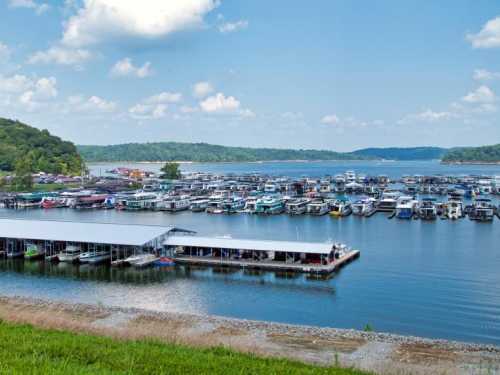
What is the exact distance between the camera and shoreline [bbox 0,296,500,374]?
27.3ft

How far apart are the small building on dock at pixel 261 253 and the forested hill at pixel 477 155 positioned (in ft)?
357

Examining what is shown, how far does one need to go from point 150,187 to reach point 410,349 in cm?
4185

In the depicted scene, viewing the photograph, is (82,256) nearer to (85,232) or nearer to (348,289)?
(85,232)

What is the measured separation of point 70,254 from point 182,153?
136131mm

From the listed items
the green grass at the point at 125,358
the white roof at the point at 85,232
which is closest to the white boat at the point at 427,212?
the white roof at the point at 85,232

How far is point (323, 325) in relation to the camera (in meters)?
11.9

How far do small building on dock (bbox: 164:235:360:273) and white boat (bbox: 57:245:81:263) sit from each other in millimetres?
3102

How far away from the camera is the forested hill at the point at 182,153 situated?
484ft

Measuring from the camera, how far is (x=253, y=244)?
17.8 m

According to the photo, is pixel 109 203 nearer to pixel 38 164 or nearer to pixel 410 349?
pixel 38 164

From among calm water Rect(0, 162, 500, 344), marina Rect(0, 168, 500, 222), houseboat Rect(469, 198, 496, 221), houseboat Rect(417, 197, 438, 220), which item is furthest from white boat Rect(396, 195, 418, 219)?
calm water Rect(0, 162, 500, 344)

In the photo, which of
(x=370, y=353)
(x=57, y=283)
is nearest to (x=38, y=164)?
(x=57, y=283)

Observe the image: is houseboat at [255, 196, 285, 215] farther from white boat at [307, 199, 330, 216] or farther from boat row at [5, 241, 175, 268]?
boat row at [5, 241, 175, 268]

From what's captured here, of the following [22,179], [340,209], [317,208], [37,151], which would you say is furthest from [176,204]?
[37,151]
